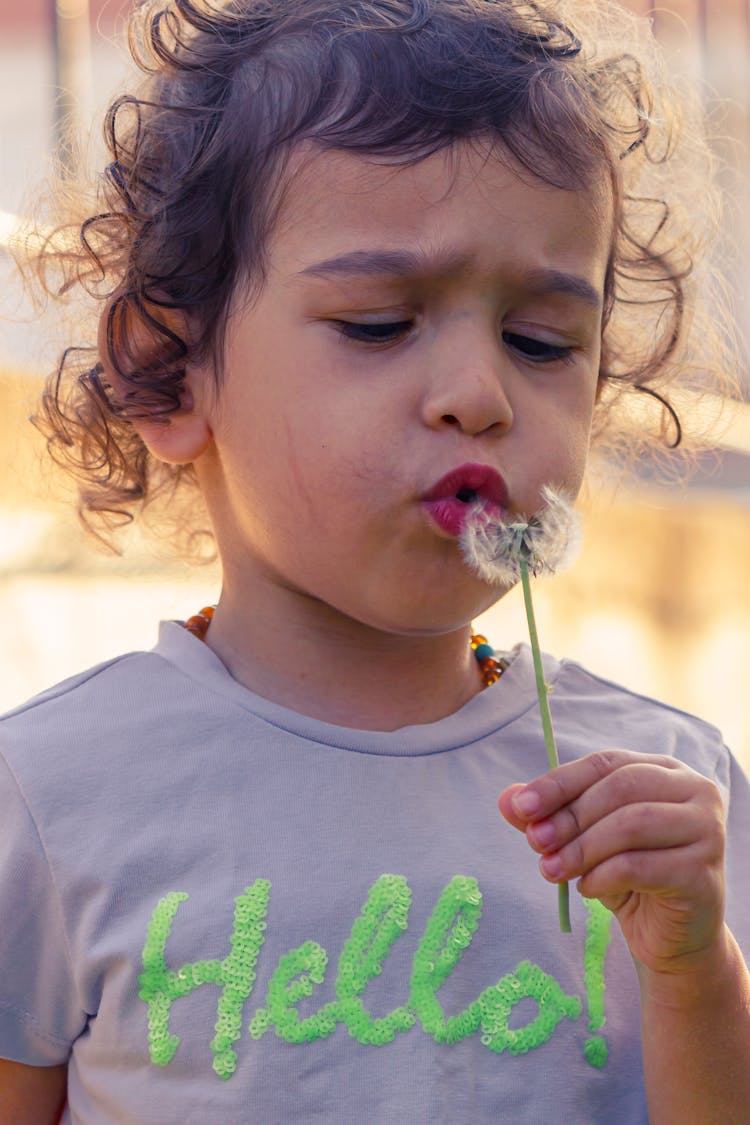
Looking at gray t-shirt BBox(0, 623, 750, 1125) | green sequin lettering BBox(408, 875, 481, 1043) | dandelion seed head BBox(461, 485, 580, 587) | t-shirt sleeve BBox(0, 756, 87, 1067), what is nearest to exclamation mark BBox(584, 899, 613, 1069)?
gray t-shirt BBox(0, 623, 750, 1125)

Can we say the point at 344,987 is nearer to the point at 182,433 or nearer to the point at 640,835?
the point at 640,835

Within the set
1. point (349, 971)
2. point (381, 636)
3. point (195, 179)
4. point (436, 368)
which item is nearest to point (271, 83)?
point (195, 179)

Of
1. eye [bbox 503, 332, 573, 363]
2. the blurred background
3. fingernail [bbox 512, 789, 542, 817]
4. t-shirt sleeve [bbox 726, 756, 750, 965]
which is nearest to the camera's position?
fingernail [bbox 512, 789, 542, 817]

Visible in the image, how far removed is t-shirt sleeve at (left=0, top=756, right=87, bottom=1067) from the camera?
3.80 feet

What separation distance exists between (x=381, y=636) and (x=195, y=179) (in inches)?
18.7

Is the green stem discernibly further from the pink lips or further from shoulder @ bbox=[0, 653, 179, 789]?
shoulder @ bbox=[0, 653, 179, 789]

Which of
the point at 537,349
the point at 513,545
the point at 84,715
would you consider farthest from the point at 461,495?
the point at 84,715

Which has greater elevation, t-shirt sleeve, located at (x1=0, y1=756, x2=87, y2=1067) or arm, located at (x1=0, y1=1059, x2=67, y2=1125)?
t-shirt sleeve, located at (x1=0, y1=756, x2=87, y2=1067)

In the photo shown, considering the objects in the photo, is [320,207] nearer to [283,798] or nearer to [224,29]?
[224,29]

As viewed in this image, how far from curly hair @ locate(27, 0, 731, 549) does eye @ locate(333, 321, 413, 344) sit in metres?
0.13

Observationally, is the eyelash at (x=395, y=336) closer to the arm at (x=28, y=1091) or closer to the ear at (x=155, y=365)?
the ear at (x=155, y=365)

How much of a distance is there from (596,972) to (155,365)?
0.70 meters

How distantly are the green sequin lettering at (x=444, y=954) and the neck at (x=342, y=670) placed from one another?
0.18m

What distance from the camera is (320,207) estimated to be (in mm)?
1192
